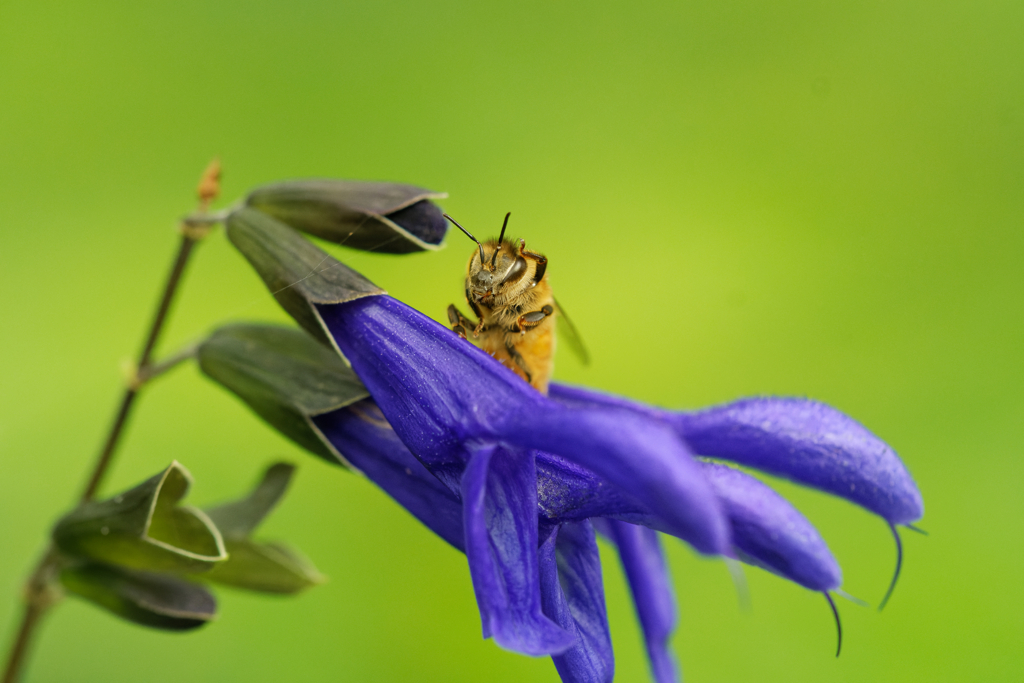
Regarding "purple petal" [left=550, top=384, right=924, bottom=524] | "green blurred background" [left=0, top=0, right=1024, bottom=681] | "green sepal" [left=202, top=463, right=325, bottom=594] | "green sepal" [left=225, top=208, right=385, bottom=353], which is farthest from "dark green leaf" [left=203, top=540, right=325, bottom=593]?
"green blurred background" [left=0, top=0, right=1024, bottom=681]

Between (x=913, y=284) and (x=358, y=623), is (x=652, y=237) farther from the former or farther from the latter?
(x=358, y=623)

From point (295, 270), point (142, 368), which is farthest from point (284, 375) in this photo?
point (142, 368)

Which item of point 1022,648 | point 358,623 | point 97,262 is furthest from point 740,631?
point 97,262

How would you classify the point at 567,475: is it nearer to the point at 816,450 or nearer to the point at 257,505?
the point at 816,450

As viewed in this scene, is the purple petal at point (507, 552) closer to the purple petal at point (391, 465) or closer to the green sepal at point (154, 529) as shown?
the purple petal at point (391, 465)

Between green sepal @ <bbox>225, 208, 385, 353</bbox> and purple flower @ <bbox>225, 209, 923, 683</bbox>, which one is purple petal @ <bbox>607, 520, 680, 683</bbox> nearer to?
purple flower @ <bbox>225, 209, 923, 683</bbox>

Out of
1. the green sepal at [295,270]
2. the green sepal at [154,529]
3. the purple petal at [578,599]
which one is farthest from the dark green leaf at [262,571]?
the purple petal at [578,599]
